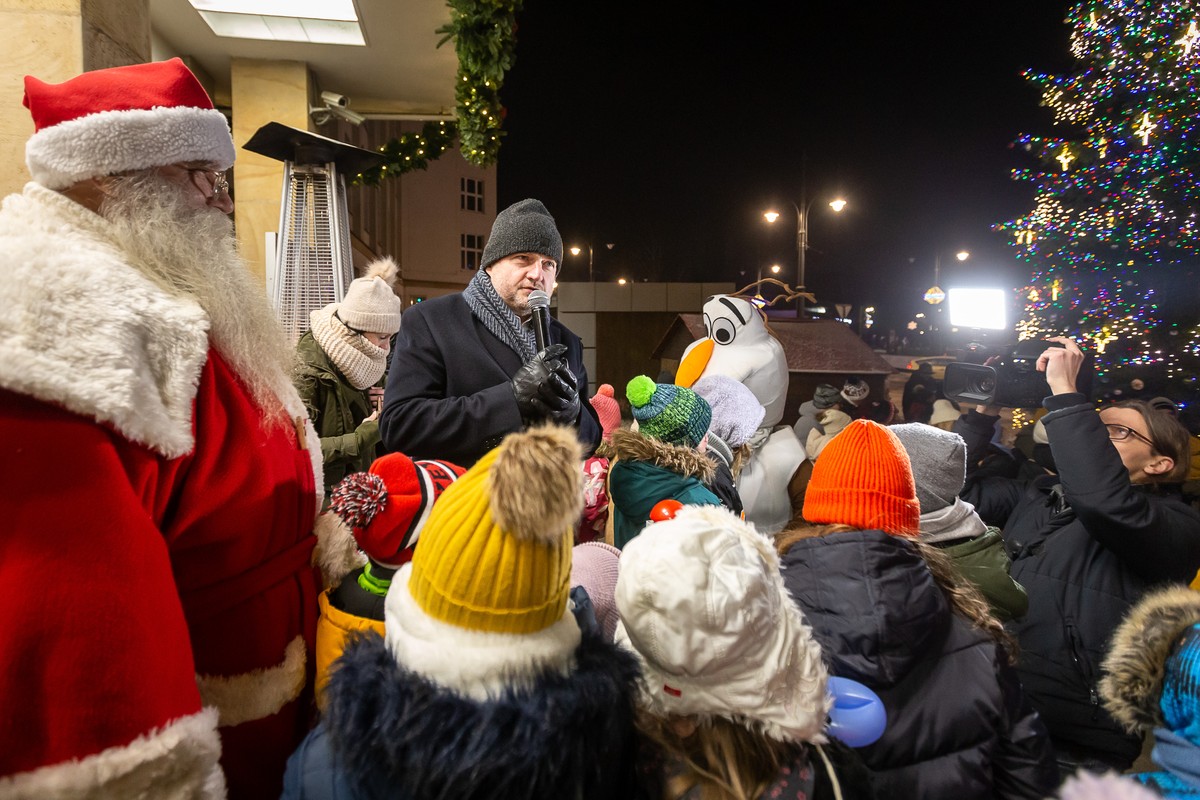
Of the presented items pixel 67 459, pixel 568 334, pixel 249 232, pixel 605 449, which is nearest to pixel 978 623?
pixel 605 449

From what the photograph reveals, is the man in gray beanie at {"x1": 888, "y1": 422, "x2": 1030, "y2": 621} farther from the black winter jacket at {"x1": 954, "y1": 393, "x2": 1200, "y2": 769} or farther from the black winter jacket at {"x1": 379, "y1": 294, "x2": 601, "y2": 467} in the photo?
the black winter jacket at {"x1": 379, "y1": 294, "x2": 601, "y2": 467}

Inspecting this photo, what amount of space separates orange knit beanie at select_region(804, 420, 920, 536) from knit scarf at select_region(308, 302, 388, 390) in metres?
2.42

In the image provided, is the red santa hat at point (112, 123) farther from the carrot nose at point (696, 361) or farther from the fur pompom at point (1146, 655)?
the carrot nose at point (696, 361)

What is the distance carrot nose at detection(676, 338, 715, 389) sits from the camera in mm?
3715

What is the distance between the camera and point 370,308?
328 cm

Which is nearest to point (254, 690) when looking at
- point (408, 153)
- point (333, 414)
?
point (333, 414)

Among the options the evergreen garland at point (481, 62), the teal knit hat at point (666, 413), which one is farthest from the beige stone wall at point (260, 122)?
the teal knit hat at point (666, 413)

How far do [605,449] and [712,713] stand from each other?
142 centimetres

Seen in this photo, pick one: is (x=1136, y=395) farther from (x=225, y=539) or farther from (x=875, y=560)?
(x=225, y=539)

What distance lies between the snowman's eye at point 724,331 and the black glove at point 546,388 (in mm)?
1883

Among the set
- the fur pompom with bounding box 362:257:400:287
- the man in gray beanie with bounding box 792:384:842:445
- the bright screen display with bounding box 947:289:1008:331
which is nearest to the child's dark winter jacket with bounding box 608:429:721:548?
the fur pompom with bounding box 362:257:400:287

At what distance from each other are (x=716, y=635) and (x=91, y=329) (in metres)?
1.05

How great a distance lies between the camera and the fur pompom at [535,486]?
0.84 metres

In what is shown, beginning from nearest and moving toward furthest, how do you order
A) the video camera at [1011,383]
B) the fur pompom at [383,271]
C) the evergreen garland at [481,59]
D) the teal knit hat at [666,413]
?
the teal knit hat at [666,413] < the video camera at [1011,383] < the fur pompom at [383,271] < the evergreen garland at [481,59]
